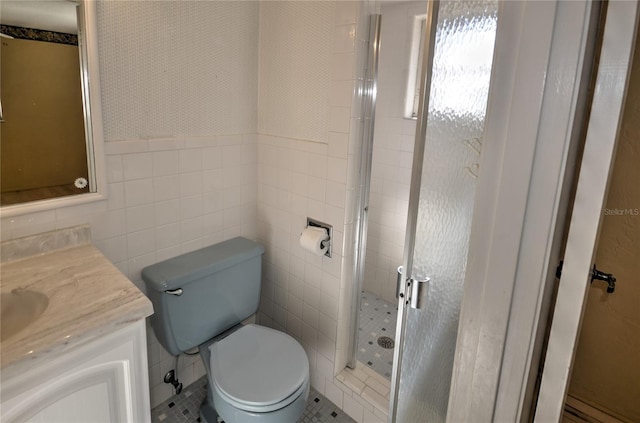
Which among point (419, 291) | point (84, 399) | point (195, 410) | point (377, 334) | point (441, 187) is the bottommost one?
point (195, 410)

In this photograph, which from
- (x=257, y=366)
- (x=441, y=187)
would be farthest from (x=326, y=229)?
(x=441, y=187)

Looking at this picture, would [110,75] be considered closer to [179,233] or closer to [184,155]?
[184,155]

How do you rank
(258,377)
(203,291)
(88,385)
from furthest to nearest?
(203,291) < (258,377) < (88,385)

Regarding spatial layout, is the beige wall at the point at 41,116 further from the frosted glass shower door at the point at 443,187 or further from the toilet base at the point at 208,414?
the frosted glass shower door at the point at 443,187

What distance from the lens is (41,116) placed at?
1.26 metres

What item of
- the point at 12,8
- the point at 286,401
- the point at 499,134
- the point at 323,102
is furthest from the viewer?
the point at 323,102

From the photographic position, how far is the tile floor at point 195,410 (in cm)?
170

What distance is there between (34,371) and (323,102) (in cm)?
126

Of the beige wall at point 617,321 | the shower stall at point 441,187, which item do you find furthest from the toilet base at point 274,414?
the beige wall at point 617,321

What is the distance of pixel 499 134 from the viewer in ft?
1.33

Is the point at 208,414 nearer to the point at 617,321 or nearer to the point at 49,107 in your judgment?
the point at 49,107

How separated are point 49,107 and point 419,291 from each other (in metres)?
1.33

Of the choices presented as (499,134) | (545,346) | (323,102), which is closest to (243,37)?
(323,102)

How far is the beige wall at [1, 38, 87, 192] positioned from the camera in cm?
119
